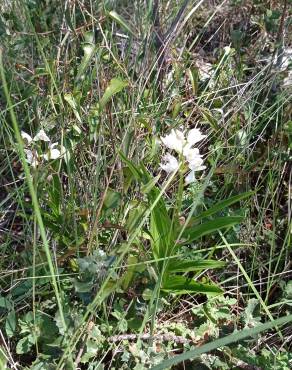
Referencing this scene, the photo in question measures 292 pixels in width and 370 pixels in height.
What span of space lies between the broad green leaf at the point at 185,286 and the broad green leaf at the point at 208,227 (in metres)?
0.09

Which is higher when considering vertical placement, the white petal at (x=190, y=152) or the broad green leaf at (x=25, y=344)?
the white petal at (x=190, y=152)

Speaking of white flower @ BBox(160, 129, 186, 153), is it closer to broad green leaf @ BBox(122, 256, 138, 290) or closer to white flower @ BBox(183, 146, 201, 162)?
white flower @ BBox(183, 146, 201, 162)

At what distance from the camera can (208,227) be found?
1.29 metres

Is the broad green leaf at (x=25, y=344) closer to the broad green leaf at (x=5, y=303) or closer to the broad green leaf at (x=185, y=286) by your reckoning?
the broad green leaf at (x=5, y=303)

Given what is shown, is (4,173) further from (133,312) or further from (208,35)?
(208,35)

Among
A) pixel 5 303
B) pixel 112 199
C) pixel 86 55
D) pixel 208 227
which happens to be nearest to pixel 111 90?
pixel 86 55

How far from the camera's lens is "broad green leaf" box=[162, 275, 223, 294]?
1309mm

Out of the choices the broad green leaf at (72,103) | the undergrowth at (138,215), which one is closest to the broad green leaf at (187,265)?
the undergrowth at (138,215)

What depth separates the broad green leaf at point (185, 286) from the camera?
1.31 metres

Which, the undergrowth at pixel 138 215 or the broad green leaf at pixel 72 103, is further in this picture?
the broad green leaf at pixel 72 103

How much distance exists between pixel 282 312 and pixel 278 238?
214 mm

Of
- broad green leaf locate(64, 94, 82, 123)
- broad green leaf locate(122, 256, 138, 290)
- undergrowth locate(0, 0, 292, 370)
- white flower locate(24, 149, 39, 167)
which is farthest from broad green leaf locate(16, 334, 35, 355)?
broad green leaf locate(64, 94, 82, 123)

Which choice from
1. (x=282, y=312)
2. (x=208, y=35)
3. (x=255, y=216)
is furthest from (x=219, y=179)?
(x=208, y=35)

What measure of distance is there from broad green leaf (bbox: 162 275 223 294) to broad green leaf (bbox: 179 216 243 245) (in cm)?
9
